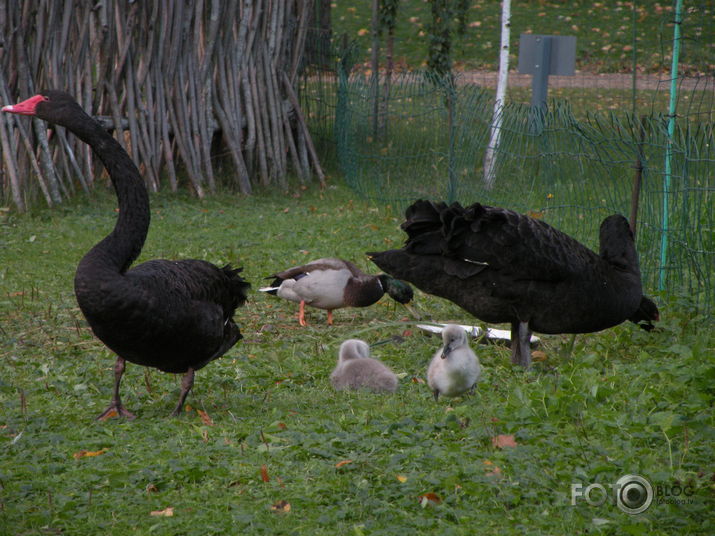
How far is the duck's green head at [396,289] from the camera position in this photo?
747cm

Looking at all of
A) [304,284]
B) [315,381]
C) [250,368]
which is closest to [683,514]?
[315,381]

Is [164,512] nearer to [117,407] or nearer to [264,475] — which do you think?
[264,475]

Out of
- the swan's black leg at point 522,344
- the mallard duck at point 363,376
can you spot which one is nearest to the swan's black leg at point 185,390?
the mallard duck at point 363,376

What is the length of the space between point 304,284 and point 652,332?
274 cm

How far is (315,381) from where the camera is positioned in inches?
229

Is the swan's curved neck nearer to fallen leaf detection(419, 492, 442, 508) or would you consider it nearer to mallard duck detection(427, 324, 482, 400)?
mallard duck detection(427, 324, 482, 400)

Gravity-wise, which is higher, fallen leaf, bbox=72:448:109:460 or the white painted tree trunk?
the white painted tree trunk

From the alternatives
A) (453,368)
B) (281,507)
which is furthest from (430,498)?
(453,368)

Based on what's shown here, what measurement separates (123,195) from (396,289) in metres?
3.15

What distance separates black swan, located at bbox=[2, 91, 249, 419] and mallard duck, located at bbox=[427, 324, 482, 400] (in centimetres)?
127

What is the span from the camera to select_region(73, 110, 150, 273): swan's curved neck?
4.68 meters

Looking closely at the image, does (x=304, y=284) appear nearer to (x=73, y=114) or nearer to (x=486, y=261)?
(x=486, y=261)

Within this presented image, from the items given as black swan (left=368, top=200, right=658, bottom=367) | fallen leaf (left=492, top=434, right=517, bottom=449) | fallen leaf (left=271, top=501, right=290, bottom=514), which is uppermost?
black swan (left=368, top=200, right=658, bottom=367)

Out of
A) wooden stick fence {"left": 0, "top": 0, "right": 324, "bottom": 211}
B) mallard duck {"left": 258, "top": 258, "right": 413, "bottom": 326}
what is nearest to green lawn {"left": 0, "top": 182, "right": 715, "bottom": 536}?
mallard duck {"left": 258, "top": 258, "right": 413, "bottom": 326}
